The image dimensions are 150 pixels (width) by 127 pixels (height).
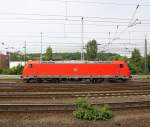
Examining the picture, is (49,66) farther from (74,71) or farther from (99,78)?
(99,78)

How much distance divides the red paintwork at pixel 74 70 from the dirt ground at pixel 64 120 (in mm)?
25393

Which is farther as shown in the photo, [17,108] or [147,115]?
[17,108]

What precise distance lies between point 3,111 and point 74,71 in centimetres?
2626

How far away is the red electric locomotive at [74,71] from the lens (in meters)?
39.2

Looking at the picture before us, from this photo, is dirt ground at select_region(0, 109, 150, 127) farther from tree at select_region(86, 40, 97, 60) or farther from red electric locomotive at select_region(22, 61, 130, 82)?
tree at select_region(86, 40, 97, 60)

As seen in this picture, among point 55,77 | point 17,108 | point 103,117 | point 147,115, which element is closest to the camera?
point 103,117

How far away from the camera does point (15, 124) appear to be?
36.0ft

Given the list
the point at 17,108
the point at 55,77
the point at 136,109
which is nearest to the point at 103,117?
the point at 136,109

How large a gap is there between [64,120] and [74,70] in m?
27.6

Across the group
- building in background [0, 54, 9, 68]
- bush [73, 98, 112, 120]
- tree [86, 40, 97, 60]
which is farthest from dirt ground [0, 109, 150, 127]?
building in background [0, 54, 9, 68]

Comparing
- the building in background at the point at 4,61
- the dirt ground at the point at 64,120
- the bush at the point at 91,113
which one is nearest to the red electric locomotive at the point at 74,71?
the dirt ground at the point at 64,120

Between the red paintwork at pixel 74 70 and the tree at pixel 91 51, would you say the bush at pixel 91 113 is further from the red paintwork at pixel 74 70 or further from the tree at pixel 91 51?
the tree at pixel 91 51

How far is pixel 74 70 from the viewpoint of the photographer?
39562 mm

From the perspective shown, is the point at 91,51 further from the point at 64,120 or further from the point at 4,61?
the point at 64,120
